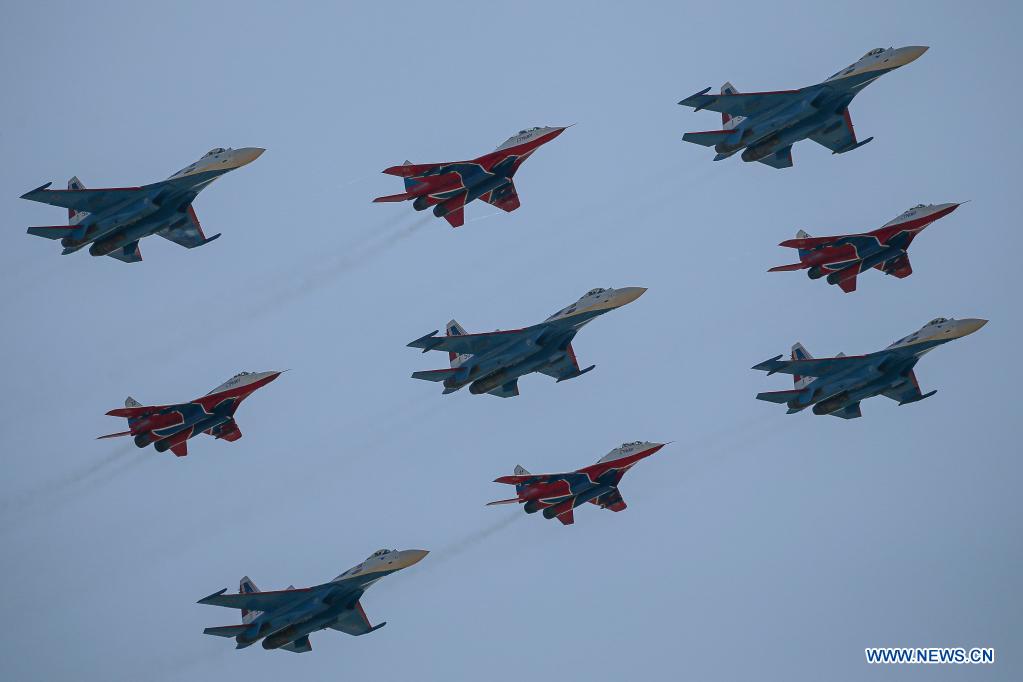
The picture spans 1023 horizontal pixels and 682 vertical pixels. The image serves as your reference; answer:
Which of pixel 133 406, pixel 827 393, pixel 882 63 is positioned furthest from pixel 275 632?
pixel 882 63

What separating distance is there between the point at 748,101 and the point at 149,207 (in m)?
29.7

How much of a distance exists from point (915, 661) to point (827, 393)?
27.6 m

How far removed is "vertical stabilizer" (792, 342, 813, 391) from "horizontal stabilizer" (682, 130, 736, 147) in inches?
524

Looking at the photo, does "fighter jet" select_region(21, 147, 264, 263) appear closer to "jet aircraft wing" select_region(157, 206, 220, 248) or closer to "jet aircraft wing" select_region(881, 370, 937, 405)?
"jet aircraft wing" select_region(157, 206, 220, 248)

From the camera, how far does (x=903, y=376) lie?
268 feet

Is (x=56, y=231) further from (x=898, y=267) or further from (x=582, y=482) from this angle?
(x=898, y=267)

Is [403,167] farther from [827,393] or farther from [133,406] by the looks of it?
[827,393]

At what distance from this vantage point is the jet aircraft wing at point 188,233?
75.4 metres

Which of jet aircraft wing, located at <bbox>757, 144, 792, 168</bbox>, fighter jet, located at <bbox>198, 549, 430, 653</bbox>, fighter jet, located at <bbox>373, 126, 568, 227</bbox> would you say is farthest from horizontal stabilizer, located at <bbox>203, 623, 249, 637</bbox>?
jet aircraft wing, located at <bbox>757, 144, 792, 168</bbox>

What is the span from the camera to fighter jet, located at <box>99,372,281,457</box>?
75.1 meters

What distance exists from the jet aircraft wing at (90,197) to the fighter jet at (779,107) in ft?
89.5

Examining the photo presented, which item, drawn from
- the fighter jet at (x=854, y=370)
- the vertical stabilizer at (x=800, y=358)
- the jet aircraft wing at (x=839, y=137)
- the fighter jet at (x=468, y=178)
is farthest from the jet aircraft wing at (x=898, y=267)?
the fighter jet at (x=468, y=178)

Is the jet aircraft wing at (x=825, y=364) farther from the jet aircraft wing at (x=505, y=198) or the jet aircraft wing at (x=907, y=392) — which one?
the jet aircraft wing at (x=505, y=198)

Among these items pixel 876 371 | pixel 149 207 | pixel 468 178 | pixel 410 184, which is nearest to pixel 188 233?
pixel 149 207
